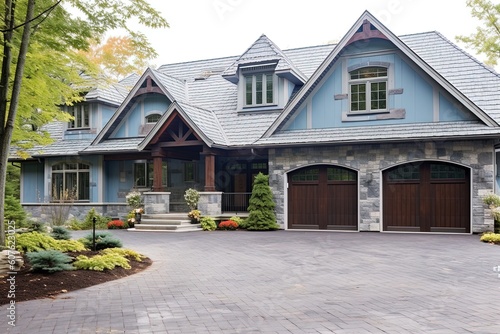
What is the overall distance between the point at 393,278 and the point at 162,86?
15701 mm

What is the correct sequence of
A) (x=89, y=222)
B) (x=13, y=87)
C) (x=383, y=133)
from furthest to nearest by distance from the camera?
(x=89, y=222) → (x=383, y=133) → (x=13, y=87)

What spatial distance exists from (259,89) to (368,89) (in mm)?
5299

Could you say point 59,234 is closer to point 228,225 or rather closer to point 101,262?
point 101,262

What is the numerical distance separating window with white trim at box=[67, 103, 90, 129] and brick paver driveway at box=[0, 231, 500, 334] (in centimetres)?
1393

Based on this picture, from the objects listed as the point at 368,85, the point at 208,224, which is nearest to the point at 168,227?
the point at 208,224

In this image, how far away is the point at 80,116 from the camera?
945 inches

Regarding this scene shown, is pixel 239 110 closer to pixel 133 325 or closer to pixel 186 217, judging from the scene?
pixel 186 217

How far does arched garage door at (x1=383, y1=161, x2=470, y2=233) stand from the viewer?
15984 mm

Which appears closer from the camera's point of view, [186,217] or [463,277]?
[463,277]

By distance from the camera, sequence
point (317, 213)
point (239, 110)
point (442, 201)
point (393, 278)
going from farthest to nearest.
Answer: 1. point (239, 110)
2. point (317, 213)
3. point (442, 201)
4. point (393, 278)

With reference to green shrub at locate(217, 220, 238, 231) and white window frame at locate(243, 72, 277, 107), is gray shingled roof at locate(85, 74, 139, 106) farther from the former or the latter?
green shrub at locate(217, 220, 238, 231)

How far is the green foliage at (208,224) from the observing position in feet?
59.9

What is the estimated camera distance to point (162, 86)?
70.2 feet

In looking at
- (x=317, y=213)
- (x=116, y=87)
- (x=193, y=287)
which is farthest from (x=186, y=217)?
(x=193, y=287)
